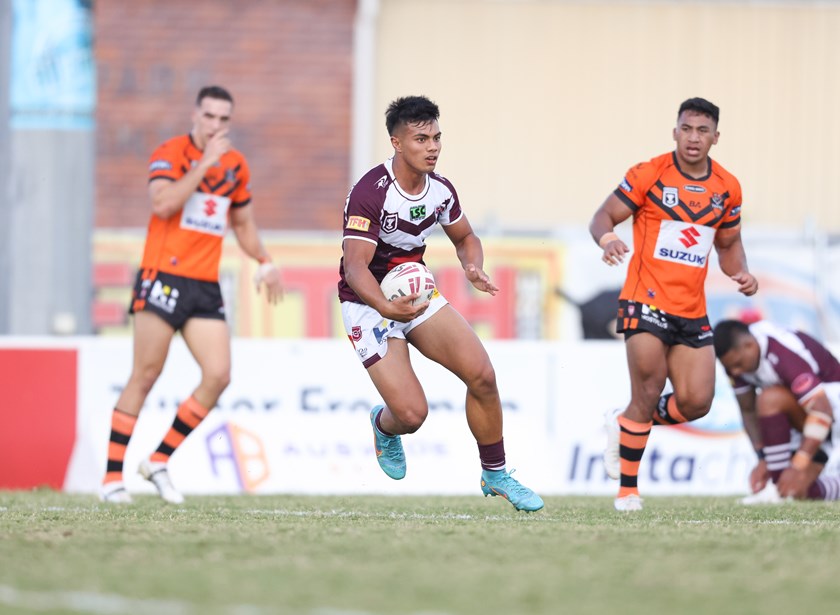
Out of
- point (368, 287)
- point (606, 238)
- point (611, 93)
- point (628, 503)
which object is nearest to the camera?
point (368, 287)

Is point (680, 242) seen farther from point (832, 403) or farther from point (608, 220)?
point (832, 403)

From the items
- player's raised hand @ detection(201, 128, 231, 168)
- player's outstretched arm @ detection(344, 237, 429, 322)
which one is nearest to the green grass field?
player's outstretched arm @ detection(344, 237, 429, 322)

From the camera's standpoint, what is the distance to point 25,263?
1530 centimetres

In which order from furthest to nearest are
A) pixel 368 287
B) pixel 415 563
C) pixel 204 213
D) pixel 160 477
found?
1. pixel 204 213
2. pixel 160 477
3. pixel 368 287
4. pixel 415 563

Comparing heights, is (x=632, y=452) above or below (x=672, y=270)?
below

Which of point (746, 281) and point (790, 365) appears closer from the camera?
point (746, 281)

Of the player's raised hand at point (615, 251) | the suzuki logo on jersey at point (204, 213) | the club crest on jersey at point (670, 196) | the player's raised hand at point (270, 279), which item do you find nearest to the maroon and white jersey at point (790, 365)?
the club crest on jersey at point (670, 196)

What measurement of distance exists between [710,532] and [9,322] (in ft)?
31.4

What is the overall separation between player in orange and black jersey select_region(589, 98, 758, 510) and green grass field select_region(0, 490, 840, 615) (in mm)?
789

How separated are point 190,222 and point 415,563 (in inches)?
173

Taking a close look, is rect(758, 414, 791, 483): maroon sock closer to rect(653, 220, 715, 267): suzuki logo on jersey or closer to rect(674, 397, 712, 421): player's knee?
rect(674, 397, 712, 421): player's knee

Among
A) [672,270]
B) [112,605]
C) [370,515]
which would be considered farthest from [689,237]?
[112,605]

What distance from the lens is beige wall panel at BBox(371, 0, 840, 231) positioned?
60.8 feet

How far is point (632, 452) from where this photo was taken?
8.51m
